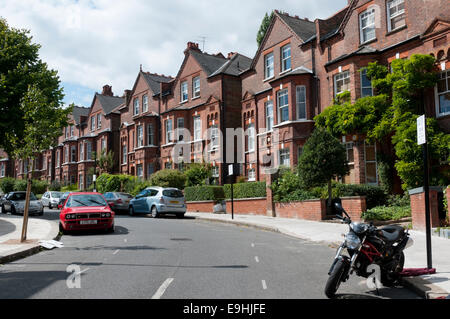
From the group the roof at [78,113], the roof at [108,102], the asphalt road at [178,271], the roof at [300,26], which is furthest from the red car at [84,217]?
the roof at [78,113]

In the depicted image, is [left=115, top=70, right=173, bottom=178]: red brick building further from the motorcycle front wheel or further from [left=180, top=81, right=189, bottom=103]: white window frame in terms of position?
the motorcycle front wheel

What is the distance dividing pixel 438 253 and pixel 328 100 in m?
16.3

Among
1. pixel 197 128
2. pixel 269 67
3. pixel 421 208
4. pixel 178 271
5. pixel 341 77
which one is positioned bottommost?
pixel 178 271

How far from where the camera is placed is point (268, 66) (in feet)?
100

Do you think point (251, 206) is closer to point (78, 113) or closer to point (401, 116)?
point (401, 116)

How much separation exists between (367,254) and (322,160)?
12.3 metres

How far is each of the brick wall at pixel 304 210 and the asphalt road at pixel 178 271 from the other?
20.7 feet

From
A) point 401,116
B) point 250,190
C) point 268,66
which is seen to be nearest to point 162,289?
point 401,116

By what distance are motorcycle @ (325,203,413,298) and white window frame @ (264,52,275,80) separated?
24072mm

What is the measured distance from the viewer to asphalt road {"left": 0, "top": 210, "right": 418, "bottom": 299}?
6332mm

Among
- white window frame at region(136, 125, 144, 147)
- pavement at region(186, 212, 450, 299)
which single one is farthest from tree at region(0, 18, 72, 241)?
white window frame at region(136, 125, 144, 147)

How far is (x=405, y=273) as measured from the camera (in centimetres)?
716
